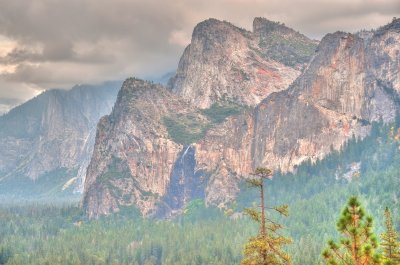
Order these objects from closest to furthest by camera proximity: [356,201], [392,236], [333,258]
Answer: [356,201] < [333,258] < [392,236]

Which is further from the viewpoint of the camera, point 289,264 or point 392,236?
point 392,236

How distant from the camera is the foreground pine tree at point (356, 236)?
168ft

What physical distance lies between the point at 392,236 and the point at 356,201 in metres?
28.3

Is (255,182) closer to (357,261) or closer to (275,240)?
(275,240)

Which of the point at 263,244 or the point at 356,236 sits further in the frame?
the point at 263,244

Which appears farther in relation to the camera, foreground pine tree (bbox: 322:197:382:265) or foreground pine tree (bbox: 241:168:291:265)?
foreground pine tree (bbox: 241:168:291:265)

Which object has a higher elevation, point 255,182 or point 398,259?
point 255,182

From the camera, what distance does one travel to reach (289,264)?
60.9 meters

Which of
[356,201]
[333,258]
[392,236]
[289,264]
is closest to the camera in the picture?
[356,201]

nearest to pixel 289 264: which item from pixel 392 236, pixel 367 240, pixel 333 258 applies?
pixel 333 258

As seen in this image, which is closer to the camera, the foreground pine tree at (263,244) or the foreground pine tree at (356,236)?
the foreground pine tree at (356,236)

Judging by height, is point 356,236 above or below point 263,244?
above

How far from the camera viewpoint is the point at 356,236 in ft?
171

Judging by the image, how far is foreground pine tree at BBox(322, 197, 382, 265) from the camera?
5106cm
